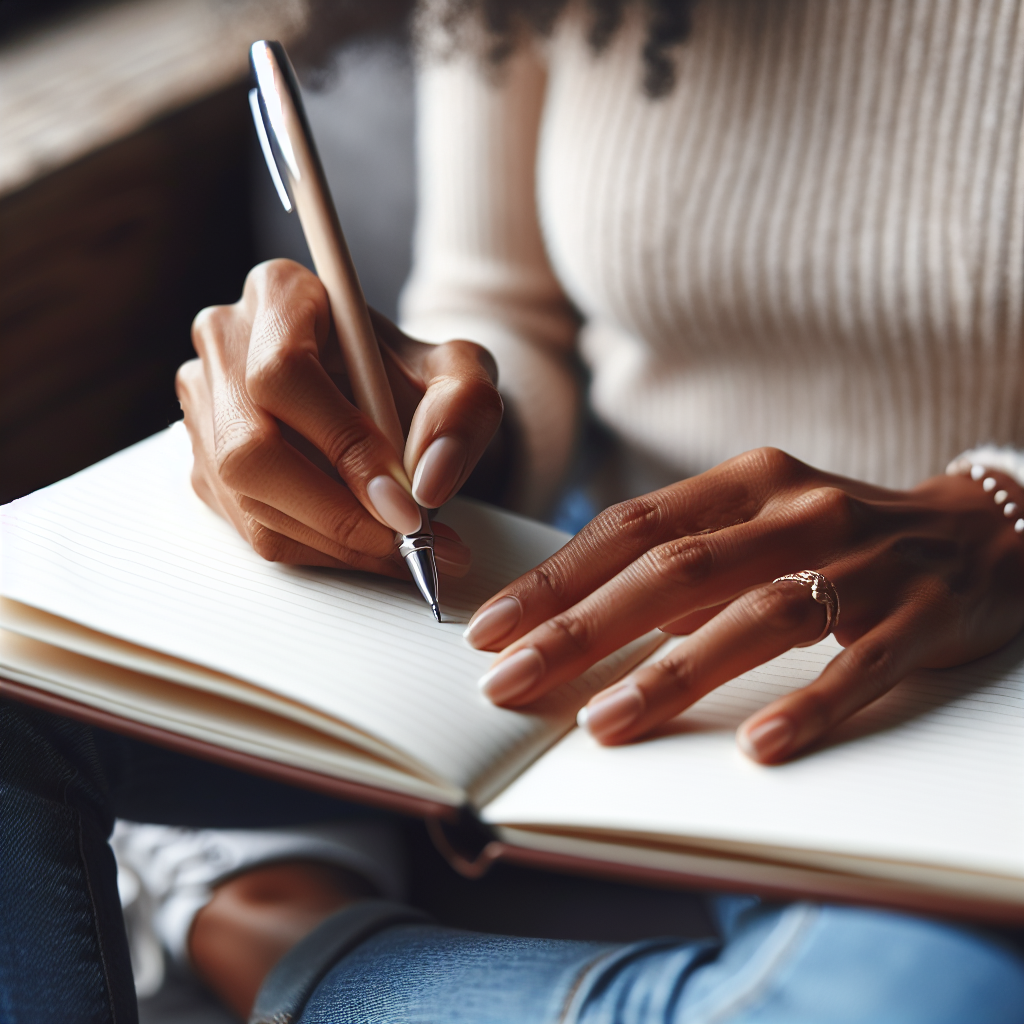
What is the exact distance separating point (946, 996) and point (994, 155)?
1.89ft

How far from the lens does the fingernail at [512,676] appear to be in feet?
1.19

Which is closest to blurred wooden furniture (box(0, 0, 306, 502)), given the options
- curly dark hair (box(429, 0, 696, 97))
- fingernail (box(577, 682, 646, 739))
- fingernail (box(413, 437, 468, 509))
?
curly dark hair (box(429, 0, 696, 97))

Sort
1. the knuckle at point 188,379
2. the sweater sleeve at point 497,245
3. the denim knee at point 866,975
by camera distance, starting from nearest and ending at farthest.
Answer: the denim knee at point 866,975 → the knuckle at point 188,379 → the sweater sleeve at point 497,245

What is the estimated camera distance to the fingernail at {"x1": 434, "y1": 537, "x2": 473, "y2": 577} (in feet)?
1.41

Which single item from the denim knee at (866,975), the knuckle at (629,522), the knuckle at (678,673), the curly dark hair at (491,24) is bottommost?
the denim knee at (866,975)

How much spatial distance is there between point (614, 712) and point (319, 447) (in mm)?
180

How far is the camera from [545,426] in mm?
783

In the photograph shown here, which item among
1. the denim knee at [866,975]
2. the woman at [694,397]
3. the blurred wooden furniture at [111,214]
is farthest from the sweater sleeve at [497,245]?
the denim knee at [866,975]

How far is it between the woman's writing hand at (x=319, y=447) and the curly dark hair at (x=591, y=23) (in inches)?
14.9

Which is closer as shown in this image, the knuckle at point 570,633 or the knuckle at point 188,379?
the knuckle at point 570,633

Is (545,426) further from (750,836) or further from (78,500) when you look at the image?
(750,836)

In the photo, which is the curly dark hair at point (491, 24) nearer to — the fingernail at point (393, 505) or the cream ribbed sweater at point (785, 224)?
the cream ribbed sweater at point (785, 224)

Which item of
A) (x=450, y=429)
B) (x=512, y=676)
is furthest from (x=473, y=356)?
(x=512, y=676)

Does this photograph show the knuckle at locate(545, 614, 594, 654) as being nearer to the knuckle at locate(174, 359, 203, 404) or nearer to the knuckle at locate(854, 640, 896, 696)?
the knuckle at locate(854, 640, 896, 696)
